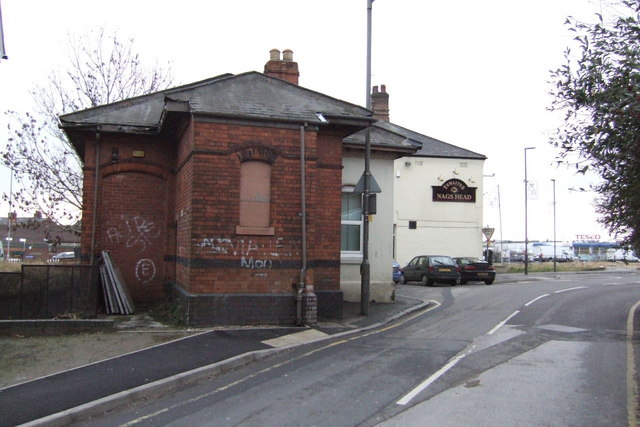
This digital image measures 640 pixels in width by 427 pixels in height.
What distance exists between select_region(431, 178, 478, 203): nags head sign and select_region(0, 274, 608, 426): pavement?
77.0 feet

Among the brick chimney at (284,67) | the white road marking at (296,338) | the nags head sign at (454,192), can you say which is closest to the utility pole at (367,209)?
the white road marking at (296,338)

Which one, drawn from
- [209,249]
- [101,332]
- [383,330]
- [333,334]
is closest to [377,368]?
[333,334]

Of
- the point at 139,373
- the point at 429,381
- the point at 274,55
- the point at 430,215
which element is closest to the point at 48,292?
the point at 139,373

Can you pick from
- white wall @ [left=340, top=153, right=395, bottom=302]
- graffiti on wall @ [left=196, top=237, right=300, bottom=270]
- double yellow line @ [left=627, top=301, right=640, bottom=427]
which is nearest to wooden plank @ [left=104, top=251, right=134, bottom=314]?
graffiti on wall @ [left=196, top=237, right=300, bottom=270]

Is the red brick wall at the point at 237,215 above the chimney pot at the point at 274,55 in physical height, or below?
below

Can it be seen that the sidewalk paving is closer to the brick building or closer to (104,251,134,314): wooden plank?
the brick building

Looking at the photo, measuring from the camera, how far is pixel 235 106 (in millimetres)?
11438

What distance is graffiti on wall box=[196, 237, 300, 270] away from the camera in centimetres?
1099

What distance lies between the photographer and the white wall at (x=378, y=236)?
15.5 m

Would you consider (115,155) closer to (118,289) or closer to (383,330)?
(118,289)

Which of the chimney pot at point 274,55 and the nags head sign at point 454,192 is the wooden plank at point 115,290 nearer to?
the chimney pot at point 274,55

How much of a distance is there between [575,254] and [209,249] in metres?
95.7

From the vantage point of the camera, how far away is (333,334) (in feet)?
34.9

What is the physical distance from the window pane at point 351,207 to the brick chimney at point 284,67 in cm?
385
